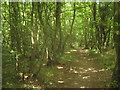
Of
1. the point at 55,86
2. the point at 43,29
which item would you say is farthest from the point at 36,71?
the point at 43,29

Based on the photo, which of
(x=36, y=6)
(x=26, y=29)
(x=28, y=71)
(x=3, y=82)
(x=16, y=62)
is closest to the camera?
(x=3, y=82)

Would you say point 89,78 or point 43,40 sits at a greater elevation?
point 43,40

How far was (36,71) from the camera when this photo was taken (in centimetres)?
748

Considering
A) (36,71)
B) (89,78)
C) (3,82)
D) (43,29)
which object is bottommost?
(89,78)

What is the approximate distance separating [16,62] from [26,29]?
5.79ft

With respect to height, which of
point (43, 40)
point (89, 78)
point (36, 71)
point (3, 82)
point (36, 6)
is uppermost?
point (36, 6)

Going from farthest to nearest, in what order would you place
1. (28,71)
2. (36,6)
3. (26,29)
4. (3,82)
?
(36,6), (28,71), (26,29), (3,82)

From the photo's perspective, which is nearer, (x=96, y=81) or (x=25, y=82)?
(x=25, y=82)

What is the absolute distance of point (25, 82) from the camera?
6738 mm

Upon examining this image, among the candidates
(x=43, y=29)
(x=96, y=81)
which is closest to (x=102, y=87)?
(x=96, y=81)

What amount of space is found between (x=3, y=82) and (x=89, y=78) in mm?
4995

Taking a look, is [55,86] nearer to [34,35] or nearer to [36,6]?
[34,35]

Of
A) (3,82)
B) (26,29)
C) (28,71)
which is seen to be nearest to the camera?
(3,82)

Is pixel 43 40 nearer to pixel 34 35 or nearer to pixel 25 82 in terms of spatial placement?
pixel 34 35
